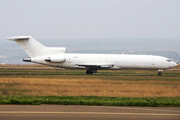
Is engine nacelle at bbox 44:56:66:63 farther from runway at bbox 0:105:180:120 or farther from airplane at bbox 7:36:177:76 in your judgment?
runway at bbox 0:105:180:120

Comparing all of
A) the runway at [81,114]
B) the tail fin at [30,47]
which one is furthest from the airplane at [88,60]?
the runway at [81,114]

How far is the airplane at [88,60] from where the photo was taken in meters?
49.8

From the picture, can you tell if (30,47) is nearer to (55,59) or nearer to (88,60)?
(55,59)

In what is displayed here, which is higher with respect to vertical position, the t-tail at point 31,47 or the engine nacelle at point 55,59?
the t-tail at point 31,47

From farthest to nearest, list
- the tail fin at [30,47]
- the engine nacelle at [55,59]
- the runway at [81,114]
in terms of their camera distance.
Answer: the tail fin at [30,47]
the engine nacelle at [55,59]
the runway at [81,114]

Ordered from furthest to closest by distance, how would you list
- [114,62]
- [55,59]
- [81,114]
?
[114,62]
[55,59]
[81,114]

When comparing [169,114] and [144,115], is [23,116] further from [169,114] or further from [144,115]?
[169,114]

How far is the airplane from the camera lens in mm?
49750

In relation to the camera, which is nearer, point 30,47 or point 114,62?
point 114,62

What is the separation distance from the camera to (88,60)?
167ft

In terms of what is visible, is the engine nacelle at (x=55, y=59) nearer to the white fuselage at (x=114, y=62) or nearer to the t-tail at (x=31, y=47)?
the white fuselage at (x=114, y=62)

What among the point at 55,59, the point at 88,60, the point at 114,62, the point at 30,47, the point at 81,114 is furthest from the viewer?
the point at 88,60

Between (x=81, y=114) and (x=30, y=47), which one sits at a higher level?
(x=30, y=47)

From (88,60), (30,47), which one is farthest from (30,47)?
(88,60)
